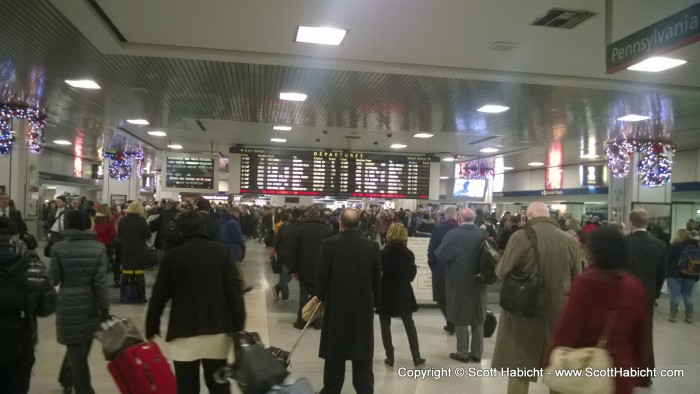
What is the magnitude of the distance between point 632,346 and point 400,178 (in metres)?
11.9

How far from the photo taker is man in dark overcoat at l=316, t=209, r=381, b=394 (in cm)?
406

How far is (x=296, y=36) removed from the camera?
586 centimetres

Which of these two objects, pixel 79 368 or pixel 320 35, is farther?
pixel 320 35

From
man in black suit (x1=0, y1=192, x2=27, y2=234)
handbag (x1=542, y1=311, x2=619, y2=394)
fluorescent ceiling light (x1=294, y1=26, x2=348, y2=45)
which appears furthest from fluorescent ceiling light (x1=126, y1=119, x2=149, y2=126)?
handbag (x1=542, y1=311, x2=619, y2=394)

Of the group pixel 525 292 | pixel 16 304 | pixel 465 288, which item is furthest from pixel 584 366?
pixel 465 288

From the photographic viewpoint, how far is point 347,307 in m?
4.11

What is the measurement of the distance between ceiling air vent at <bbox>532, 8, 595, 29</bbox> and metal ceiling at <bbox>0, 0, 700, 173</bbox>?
2.23 m

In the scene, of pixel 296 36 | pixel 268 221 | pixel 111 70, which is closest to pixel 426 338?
pixel 296 36

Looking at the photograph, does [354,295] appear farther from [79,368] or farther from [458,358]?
[458,358]

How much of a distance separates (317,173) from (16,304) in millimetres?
10686

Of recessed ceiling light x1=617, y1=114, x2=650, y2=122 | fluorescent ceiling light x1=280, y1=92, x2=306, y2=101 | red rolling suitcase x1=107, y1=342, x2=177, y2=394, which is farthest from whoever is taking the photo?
recessed ceiling light x1=617, y1=114, x2=650, y2=122

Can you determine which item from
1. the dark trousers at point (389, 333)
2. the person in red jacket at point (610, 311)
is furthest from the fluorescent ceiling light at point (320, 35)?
the person in red jacket at point (610, 311)

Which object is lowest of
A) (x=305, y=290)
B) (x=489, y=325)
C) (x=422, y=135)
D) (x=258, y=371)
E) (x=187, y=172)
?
(x=489, y=325)

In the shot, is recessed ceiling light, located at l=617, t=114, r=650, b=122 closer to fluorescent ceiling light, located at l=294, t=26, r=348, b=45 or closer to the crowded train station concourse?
the crowded train station concourse
